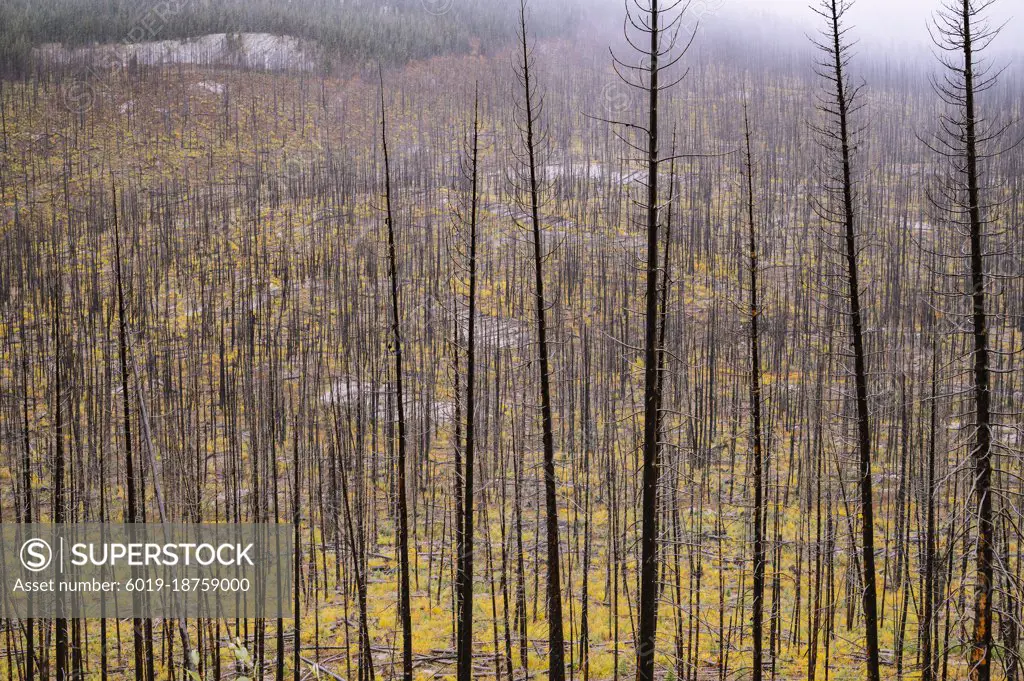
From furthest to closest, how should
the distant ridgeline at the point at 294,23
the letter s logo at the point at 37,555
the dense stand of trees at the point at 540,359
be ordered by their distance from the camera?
1. the distant ridgeline at the point at 294,23
2. the letter s logo at the point at 37,555
3. the dense stand of trees at the point at 540,359

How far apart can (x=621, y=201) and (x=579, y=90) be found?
143 feet

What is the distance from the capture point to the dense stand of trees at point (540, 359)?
12422 mm

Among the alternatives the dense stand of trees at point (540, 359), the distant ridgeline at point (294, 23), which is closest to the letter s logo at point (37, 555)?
→ the dense stand of trees at point (540, 359)

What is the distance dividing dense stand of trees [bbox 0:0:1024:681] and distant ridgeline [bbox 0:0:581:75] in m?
7.64

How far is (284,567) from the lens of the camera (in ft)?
92.1

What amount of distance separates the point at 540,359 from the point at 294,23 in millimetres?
131328

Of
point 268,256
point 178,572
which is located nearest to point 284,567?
point 178,572

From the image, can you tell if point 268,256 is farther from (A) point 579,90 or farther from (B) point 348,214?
(A) point 579,90

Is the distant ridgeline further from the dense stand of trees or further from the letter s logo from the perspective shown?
the letter s logo

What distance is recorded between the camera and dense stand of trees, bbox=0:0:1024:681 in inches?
489

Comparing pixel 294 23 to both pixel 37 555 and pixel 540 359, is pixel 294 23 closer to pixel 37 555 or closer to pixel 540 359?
pixel 37 555

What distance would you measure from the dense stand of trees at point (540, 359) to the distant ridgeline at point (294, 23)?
7637 mm

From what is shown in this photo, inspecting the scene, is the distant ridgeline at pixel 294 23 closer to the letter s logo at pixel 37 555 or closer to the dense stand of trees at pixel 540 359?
the dense stand of trees at pixel 540 359

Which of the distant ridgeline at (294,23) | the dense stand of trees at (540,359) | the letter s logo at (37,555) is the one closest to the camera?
the dense stand of trees at (540,359)
